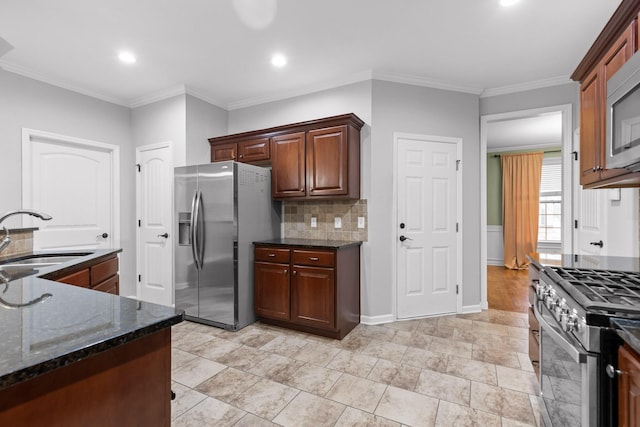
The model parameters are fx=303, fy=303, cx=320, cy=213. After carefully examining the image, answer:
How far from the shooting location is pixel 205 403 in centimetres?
194

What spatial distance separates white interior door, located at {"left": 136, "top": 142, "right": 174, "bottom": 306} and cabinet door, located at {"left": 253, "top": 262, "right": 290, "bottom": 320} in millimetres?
1296

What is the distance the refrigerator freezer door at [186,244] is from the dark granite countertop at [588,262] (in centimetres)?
312

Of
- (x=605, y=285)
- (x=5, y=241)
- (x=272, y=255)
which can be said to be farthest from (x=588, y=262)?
(x=5, y=241)

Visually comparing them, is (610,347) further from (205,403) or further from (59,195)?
(59,195)

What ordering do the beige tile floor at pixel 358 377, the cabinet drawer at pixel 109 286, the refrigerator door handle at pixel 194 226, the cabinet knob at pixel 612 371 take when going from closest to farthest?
the cabinet knob at pixel 612 371 < the beige tile floor at pixel 358 377 < the cabinet drawer at pixel 109 286 < the refrigerator door handle at pixel 194 226

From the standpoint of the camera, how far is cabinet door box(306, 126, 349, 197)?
313cm

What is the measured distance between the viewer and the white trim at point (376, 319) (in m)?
3.29

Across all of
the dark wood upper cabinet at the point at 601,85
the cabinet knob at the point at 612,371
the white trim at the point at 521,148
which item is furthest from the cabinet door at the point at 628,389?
the white trim at the point at 521,148

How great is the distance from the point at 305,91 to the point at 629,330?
11.5ft

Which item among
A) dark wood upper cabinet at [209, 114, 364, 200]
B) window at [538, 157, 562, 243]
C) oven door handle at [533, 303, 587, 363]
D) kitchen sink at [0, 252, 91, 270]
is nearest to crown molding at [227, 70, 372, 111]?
dark wood upper cabinet at [209, 114, 364, 200]

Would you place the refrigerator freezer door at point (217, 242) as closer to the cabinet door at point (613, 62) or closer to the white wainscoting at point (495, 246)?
the cabinet door at point (613, 62)

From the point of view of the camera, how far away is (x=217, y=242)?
3180 mm

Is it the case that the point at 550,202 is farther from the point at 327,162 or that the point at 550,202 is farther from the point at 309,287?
the point at 309,287

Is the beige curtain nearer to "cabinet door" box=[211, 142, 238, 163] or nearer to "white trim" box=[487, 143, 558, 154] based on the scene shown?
"white trim" box=[487, 143, 558, 154]
